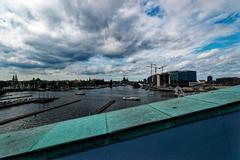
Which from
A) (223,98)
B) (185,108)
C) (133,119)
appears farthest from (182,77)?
(133,119)

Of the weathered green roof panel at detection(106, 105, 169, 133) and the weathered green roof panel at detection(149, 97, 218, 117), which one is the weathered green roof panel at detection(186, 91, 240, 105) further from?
the weathered green roof panel at detection(106, 105, 169, 133)

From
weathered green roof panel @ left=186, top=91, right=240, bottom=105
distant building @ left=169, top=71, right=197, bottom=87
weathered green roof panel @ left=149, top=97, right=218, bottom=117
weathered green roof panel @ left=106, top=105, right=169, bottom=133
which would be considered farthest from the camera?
distant building @ left=169, top=71, right=197, bottom=87

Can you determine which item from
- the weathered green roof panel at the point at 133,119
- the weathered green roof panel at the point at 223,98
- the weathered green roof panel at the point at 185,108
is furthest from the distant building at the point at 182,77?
the weathered green roof panel at the point at 133,119

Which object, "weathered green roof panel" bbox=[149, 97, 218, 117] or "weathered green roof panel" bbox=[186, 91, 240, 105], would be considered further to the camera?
"weathered green roof panel" bbox=[186, 91, 240, 105]

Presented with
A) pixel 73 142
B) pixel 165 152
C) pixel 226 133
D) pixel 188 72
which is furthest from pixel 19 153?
pixel 188 72

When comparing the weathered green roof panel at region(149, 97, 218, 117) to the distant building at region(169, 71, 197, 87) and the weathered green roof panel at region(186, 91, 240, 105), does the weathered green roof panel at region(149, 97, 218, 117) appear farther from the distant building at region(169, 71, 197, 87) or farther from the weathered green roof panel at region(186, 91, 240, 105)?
the distant building at region(169, 71, 197, 87)

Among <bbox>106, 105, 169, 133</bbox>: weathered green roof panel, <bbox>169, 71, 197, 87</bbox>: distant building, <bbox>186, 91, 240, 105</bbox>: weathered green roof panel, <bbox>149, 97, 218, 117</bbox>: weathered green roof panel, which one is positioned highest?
<bbox>169, 71, 197, 87</bbox>: distant building

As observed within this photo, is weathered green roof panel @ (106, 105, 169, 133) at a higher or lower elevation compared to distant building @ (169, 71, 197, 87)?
lower

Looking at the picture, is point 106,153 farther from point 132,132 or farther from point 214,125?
point 214,125

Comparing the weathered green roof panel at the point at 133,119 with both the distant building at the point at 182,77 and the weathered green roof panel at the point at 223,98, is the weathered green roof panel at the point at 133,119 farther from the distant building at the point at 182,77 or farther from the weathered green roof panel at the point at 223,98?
the distant building at the point at 182,77

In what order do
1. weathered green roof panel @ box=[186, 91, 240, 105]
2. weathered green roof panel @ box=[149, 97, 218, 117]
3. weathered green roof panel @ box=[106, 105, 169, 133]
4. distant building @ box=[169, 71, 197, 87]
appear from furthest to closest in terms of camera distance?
1. distant building @ box=[169, 71, 197, 87]
2. weathered green roof panel @ box=[186, 91, 240, 105]
3. weathered green roof panel @ box=[149, 97, 218, 117]
4. weathered green roof panel @ box=[106, 105, 169, 133]

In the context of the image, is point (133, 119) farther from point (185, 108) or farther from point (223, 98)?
point (223, 98)

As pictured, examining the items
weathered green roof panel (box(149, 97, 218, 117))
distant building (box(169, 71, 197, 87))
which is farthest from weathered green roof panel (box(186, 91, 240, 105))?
distant building (box(169, 71, 197, 87))

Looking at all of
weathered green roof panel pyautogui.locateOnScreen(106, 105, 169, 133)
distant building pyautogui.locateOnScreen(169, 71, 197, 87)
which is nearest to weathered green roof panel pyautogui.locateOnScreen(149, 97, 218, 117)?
weathered green roof panel pyautogui.locateOnScreen(106, 105, 169, 133)
